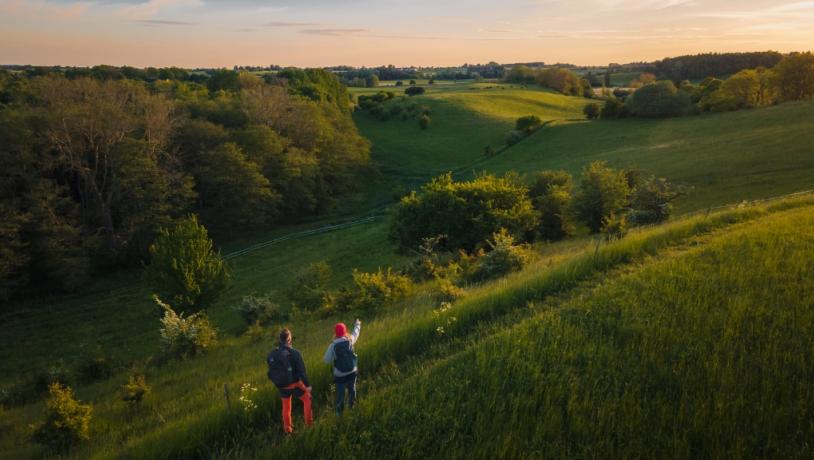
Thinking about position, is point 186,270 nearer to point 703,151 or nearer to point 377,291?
point 377,291

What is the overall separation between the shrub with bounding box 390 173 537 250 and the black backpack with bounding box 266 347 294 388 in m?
18.7

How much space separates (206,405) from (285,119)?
167 feet

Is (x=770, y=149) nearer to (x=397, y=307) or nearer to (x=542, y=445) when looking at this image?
(x=397, y=307)

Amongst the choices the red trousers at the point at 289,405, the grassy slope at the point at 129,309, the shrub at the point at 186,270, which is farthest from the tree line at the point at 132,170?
the red trousers at the point at 289,405

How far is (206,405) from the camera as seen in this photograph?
9.81 m

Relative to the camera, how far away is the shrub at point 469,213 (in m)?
25.9

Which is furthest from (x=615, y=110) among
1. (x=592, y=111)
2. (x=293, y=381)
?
(x=293, y=381)

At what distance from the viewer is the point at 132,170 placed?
3903cm

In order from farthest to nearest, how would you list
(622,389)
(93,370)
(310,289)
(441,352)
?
(310,289), (93,370), (441,352), (622,389)

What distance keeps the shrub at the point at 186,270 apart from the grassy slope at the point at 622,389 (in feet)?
64.5

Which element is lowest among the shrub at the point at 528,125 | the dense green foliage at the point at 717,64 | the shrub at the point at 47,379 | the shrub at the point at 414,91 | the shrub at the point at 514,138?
the shrub at the point at 47,379

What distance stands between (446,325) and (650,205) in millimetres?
18590

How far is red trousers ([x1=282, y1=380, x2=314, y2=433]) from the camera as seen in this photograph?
7357mm

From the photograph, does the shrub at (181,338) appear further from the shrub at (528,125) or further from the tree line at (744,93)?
the tree line at (744,93)
